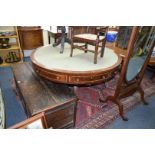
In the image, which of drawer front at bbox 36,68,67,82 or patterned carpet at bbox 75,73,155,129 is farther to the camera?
patterned carpet at bbox 75,73,155,129

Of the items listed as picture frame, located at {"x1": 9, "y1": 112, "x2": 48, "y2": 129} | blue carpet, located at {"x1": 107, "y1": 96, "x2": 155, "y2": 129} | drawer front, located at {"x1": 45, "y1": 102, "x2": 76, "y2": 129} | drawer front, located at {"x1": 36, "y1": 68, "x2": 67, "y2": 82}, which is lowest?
blue carpet, located at {"x1": 107, "y1": 96, "x2": 155, "y2": 129}

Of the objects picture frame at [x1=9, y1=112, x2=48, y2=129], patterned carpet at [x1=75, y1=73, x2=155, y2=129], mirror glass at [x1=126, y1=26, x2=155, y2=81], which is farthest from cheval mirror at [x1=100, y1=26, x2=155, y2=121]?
picture frame at [x1=9, y1=112, x2=48, y2=129]

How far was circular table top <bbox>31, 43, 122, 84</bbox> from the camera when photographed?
1.72 meters

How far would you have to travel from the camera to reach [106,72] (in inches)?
71.1

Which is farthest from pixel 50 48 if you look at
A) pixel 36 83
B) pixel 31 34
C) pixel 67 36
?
pixel 31 34

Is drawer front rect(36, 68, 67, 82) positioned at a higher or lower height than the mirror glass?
lower

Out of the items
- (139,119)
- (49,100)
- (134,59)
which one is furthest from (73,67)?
(139,119)

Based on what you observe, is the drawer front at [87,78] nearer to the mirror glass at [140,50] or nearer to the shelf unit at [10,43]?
the mirror glass at [140,50]

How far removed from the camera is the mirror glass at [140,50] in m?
1.63

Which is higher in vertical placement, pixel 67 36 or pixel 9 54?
pixel 67 36

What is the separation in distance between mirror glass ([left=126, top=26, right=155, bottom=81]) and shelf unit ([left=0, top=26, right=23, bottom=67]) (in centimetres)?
261

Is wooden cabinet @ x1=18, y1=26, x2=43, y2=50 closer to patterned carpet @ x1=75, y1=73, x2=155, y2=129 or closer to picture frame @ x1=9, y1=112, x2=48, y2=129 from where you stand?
patterned carpet @ x1=75, y1=73, x2=155, y2=129
